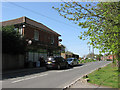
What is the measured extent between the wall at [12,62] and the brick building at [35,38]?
1576 millimetres

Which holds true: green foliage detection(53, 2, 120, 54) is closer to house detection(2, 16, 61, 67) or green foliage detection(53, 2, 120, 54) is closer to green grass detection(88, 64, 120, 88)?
green grass detection(88, 64, 120, 88)

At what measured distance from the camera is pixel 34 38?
24.5m

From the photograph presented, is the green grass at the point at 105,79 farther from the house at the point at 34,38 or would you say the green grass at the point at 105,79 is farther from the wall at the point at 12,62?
the house at the point at 34,38

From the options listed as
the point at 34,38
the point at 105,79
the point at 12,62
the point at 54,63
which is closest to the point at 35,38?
the point at 34,38

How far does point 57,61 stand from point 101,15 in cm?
1259

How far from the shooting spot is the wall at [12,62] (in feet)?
56.9

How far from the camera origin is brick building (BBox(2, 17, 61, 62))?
874 inches

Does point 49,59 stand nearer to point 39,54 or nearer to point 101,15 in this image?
point 39,54

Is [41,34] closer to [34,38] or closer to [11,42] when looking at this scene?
[34,38]

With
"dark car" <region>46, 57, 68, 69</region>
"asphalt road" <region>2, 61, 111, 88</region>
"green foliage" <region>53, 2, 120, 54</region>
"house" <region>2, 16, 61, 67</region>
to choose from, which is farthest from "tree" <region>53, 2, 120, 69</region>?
"house" <region>2, 16, 61, 67</region>

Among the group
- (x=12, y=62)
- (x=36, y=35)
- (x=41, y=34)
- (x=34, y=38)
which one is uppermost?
(x=41, y=34)

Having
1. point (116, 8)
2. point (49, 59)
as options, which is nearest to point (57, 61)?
point (49, 59)

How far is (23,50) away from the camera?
65.2 feet

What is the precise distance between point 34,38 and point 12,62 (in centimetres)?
712
